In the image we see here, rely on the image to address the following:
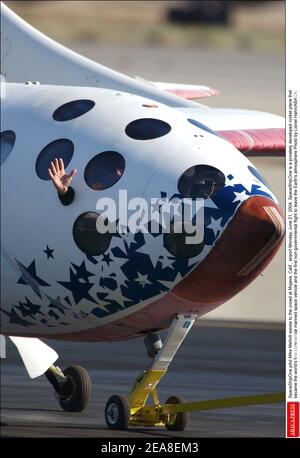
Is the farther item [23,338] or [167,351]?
[23,338]

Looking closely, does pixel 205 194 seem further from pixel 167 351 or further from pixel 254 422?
pixel 254 422

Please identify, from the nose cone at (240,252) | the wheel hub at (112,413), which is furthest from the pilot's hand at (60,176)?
the wheel hub at (112,413)

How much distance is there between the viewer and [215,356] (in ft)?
89.2

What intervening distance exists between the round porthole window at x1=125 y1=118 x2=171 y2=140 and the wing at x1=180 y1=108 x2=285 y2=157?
2.47m

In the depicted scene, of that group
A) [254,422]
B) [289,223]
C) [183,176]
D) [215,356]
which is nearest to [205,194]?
[183,176]

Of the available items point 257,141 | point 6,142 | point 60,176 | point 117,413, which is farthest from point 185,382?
point 60,176

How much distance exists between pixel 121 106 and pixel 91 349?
1004cm

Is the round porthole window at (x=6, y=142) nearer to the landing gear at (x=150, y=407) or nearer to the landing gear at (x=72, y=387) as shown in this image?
the landing gear at (x=150, y=407)

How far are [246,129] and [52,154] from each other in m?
4.59

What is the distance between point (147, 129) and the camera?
1767cm

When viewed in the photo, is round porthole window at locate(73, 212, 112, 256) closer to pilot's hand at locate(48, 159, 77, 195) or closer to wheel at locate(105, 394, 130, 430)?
pilot's hand at locate(48, 159, 77, 195)

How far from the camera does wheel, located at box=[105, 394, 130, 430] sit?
1806 cm

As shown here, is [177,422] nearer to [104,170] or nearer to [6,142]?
[104,170]

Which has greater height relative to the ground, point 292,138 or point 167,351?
point 292,138
